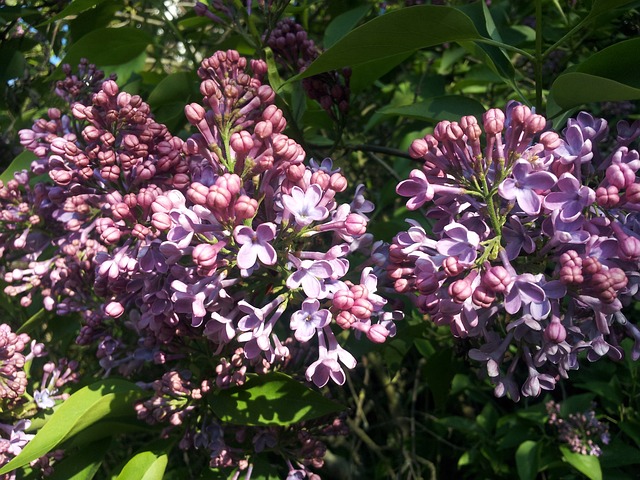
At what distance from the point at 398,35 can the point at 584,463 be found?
194cm

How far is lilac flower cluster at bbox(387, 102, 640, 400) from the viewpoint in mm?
1216

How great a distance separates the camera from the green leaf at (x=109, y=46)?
219 cm

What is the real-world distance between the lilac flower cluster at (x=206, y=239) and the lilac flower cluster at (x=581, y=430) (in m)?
1.17

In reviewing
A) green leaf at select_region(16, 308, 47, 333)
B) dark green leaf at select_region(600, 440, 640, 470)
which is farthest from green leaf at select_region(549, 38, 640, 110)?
green leaf at select_region(16, 308, 47, 333)

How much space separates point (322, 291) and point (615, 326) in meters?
0.71

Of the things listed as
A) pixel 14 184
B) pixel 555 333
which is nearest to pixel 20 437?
pixel 14 184

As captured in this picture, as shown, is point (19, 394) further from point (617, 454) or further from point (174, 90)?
point (617, 454)

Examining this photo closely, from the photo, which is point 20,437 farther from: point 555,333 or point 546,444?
point 546,444

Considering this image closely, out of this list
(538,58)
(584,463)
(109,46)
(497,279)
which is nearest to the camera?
(497,279)

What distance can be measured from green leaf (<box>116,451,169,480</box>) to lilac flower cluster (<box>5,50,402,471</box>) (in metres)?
0.11

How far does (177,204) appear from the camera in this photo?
1.36 meters

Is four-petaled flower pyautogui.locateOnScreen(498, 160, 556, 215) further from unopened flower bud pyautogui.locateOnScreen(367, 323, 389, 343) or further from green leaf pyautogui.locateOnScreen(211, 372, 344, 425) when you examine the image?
green leaf pyautogui.locateOnScreen(211, 372, 344, 425)

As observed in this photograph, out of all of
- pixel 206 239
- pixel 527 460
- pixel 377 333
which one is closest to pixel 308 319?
pixel 377 333

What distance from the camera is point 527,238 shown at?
129cm
